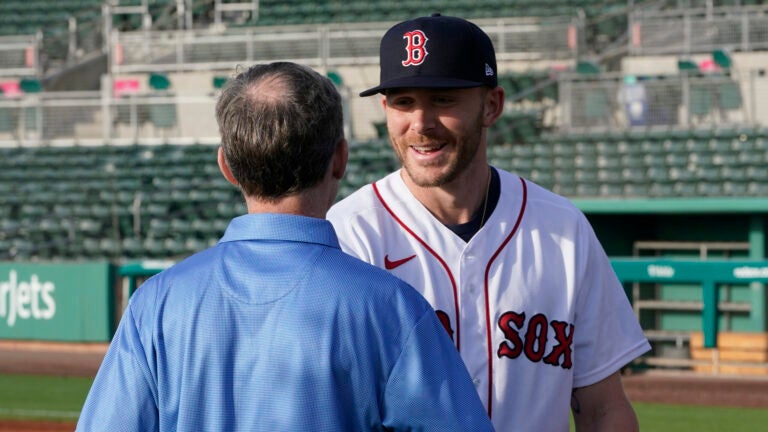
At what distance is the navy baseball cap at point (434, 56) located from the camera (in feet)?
8.55

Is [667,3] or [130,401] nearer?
[130,401]

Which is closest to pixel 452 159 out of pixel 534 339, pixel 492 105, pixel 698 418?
pixel 492 105

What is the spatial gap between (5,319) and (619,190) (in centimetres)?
689

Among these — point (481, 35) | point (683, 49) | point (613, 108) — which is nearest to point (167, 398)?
point (481, 35)

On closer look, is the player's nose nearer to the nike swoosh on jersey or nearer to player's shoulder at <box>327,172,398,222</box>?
player's shoulder at <box>327,172,398,222</box>

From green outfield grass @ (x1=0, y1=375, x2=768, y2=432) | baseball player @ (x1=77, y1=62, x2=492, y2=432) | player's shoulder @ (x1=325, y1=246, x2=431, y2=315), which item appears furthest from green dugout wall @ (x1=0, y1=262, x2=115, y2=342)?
player's shoulder @ (x1=325, y1=246, x2=431, y2=315)

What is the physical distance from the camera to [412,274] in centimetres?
270

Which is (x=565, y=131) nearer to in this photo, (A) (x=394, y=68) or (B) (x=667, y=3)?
(B) (x=667, y=3)

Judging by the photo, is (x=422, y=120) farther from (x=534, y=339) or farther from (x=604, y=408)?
(x=604, y=408)

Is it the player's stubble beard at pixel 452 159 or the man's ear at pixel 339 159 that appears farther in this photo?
the player's stubble beard at pixel 452 159

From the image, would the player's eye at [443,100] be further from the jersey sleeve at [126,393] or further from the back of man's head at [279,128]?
the jersey sleeve at [126,393]

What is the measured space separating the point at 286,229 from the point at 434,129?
0.80 metres

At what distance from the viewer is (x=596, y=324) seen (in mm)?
2793

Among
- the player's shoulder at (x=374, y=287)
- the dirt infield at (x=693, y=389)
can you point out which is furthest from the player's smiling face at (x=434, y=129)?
the dirt infield at (x=693, y=389)
